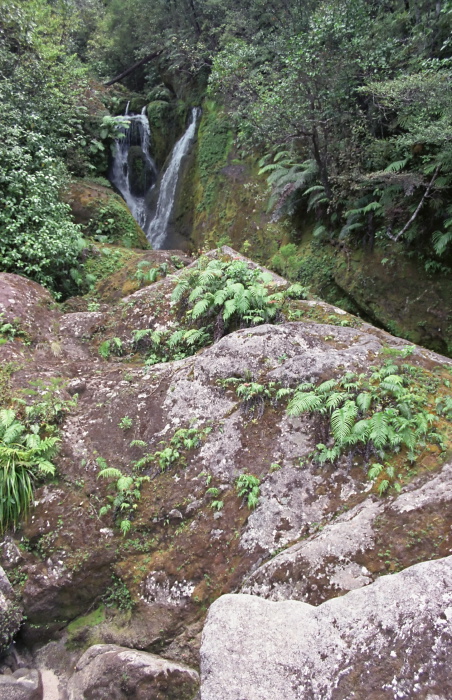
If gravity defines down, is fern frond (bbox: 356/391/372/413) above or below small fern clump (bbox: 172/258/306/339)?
below

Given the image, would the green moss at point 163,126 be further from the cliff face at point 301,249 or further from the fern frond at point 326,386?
the fern frond at point 326,386

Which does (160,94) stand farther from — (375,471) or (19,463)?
(375,471)

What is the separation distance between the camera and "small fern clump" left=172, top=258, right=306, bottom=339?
8.27 m

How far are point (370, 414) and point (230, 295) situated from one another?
12.0 feet

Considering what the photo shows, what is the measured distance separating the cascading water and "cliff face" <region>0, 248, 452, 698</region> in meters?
13.8

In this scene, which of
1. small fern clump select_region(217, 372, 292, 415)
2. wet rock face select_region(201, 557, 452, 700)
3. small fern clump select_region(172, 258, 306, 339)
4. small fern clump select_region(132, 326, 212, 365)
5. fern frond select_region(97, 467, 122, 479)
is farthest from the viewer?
small fern clump select_region(132, 326, 212, 365)

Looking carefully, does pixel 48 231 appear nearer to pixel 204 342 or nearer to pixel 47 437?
pixel 204 342

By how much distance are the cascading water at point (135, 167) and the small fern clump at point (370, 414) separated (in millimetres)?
15830

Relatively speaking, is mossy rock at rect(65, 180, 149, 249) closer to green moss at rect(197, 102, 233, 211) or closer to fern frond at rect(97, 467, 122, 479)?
green moss at rect(197, 102, 233, 211)

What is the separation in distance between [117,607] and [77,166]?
608 inches

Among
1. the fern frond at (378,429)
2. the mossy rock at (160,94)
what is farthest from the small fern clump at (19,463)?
the mossy rock at (160,94)

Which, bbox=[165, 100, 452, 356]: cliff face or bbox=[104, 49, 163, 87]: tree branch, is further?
bbox=[104, 49, 163, 87]: tree branch

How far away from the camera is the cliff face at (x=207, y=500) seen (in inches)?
189

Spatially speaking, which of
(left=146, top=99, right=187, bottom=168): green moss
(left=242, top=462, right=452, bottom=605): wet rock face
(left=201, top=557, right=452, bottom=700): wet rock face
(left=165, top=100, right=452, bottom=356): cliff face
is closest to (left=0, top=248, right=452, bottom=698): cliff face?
(left=242, top=462, right=452, bottom=605): wet rock face
